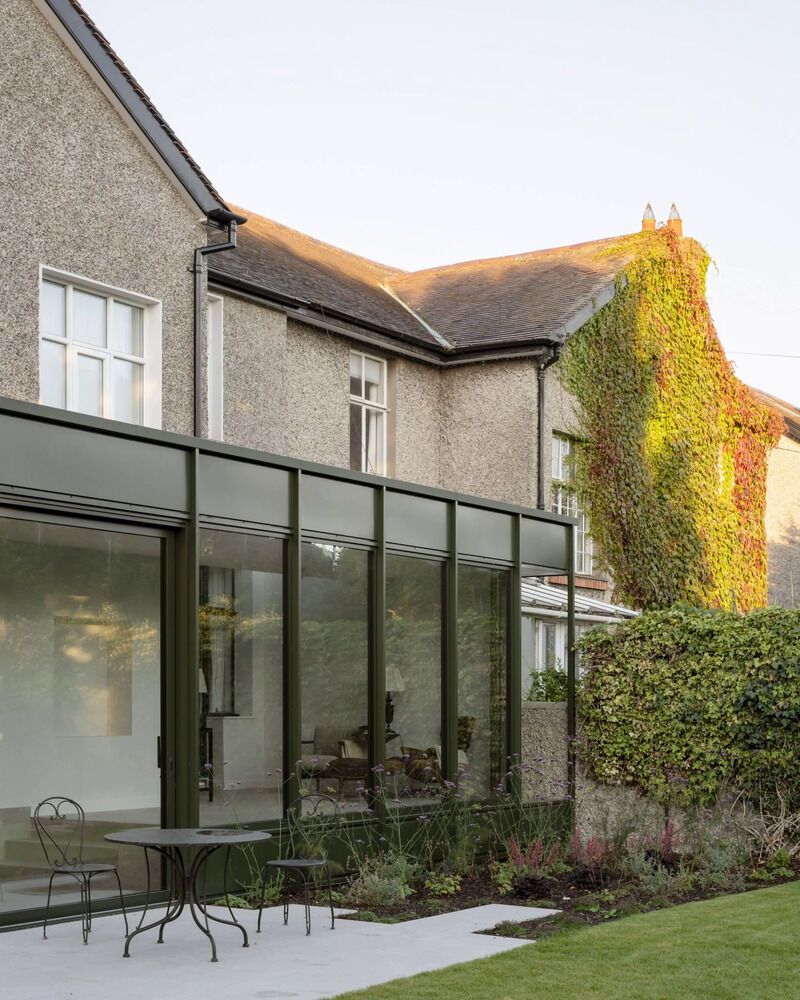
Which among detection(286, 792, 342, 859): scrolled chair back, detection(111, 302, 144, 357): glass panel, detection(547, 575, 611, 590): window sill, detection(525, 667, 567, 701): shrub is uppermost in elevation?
detection(111, 302, 144, 357): glass panel

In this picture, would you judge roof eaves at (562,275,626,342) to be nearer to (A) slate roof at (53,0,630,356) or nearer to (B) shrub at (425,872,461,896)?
(A) slate roof at (53,0,630,356)

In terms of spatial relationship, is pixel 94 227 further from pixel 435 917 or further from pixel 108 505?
pixel 435 917

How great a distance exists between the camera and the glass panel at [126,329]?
46.0ft

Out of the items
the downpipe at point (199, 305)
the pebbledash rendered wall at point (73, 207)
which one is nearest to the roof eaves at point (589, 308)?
the downpipe at point (199, 305)

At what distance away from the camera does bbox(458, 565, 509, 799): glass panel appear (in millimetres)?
13883

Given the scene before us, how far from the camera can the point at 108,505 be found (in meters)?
10.1

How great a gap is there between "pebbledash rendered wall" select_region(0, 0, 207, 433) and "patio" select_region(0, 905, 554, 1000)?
5.59 metres

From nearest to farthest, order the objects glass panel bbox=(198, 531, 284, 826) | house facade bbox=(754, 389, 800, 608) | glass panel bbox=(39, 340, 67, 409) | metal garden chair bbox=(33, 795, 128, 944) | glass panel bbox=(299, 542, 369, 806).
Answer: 1. metal garden chair bbox=(33, 795, 128, 944)
2. glass panel bbox=(198, 531, 284, 826)
3. glass panel bbox=(299, 542, 369, 806)
4. glass panel bbox=(39, 340, 67, 409)
5. house facade bbox=(754, 389, 800, 608)

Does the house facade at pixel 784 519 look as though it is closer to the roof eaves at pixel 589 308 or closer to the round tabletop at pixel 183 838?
the roof eaves at pixel 589 308

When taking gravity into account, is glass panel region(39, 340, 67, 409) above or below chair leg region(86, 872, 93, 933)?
above

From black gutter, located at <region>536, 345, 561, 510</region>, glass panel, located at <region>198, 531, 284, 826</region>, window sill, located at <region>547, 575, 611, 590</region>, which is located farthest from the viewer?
window sill, located at <region>547, 575, 611, 590</region>

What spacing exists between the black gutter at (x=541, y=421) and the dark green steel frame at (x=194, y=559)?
257 inches

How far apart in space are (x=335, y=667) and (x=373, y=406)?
27.6ft

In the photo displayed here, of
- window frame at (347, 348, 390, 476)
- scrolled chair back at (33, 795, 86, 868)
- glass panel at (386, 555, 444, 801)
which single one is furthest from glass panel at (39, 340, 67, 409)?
window frame at (347, 348, 390, 476)
